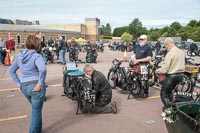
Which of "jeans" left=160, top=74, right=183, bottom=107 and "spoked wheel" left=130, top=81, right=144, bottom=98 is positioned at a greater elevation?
"jeans" left=160, top=74, right=183, bottom=107

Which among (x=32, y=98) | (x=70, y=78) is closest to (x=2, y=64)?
(x=70, y=78)

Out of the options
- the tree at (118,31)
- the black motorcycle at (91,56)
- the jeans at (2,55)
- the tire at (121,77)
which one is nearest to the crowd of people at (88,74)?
the tire at (121,77)

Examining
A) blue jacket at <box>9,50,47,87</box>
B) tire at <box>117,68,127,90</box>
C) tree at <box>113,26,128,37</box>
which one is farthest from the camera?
tree at <box>113,26,128,37</box>

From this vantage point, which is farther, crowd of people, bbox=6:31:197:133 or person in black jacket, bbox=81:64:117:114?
person in black jacket, bbox=81:64:117:114

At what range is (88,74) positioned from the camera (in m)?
5.95

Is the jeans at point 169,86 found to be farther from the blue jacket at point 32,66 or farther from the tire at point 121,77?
the blue jacket at point 32,66

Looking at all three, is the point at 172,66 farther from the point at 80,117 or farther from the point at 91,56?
the point at 91,56

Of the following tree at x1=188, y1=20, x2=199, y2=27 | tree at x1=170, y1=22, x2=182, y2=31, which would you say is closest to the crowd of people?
tree at x1=170, y1=22, x2=182, y2=31

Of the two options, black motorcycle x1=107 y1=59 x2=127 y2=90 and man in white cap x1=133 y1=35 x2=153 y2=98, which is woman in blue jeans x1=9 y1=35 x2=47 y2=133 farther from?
black motorcycle x1=107 y1=59 x2=127 y2=90

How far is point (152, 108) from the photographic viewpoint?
252 inches

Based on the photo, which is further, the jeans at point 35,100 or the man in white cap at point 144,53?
the man in white cap at point 144,53

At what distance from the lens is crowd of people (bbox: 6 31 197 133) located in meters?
3.98

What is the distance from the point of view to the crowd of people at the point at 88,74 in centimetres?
398

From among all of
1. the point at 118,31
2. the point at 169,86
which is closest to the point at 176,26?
the point at 118,31
